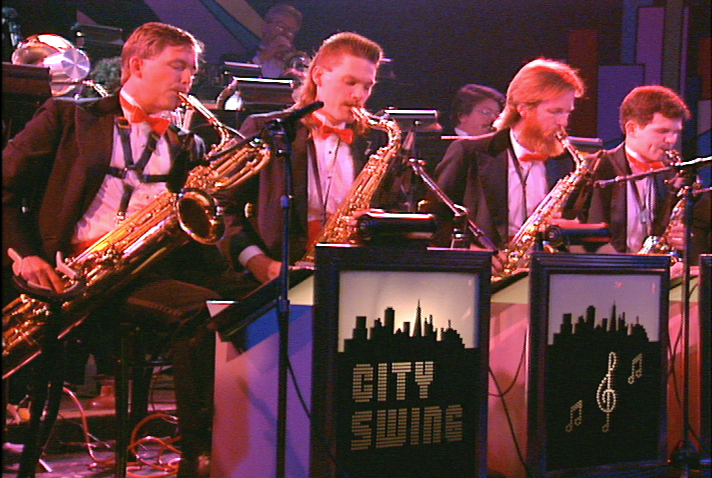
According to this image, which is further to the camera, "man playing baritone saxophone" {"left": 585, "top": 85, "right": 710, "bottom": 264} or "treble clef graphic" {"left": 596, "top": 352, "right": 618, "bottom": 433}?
"man playing baritone saxophone" {"left": 585, "top": 85, "right": 710, "bottom": 264}

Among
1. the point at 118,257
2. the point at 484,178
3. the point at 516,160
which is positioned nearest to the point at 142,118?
the point at 118,257

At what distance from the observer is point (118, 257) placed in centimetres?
371

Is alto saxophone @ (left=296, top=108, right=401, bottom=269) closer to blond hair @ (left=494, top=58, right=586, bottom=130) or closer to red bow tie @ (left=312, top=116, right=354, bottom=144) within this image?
red bow tie @ (left=312, top=116, right=354, bottom=144)

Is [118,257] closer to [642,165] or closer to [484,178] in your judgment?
[484,178]

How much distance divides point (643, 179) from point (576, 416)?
2.37m

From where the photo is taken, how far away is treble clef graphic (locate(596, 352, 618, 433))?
11.7ft

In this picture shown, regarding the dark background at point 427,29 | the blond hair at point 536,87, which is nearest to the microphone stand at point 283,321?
the blond hair at point 536,87

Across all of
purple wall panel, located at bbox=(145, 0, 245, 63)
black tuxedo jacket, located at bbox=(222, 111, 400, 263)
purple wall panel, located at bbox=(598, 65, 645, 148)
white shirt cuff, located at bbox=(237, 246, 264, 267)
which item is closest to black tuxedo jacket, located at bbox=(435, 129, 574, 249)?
black tuxedo jacket, located at bbox=(222, 111, 400, 263)

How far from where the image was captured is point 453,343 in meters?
3.22

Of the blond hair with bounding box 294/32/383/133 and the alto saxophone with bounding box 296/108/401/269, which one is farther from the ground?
the blond hair with bounding box 294/32/383/133

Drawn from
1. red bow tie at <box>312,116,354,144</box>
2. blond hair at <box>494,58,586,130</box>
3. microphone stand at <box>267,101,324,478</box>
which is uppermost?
blond hair at <box>494,58,586,130</box>

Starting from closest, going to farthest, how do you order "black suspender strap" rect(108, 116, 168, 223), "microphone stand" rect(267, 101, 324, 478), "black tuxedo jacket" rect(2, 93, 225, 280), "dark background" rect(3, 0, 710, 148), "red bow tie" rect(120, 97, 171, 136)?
"microphone stand" rect(267, 101, 324, 478), "black tuxedo jacket" rect(2, 93, 225, 280), "black suspender strap" rect(108, 116, 168, 223), "red bow tie" rect(120, 97, 171, 136), "dark background" rect(3, 0, 710, 148)

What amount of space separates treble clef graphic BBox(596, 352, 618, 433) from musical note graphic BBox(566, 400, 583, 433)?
98 millimetres

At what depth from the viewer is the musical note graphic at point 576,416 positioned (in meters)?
3.47
